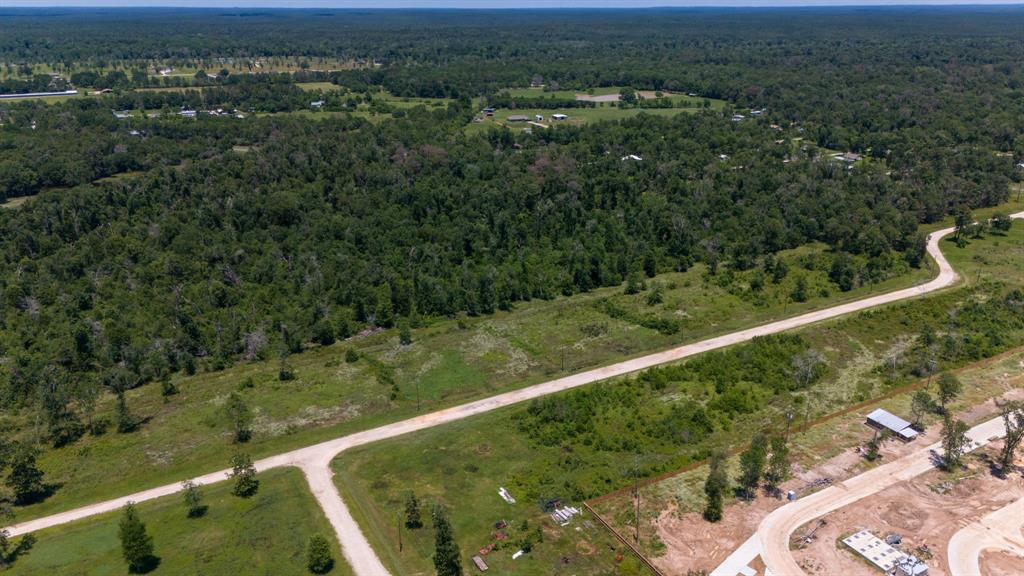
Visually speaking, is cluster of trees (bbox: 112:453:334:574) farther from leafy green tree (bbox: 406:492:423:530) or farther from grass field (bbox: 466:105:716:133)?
grass field (bbox: 466:105:716:133)

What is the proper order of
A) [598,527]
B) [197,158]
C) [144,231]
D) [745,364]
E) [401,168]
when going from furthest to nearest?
1. [197,158]
2. [401,168]
3. [144,231]
4. [745,364]
5. [598,527]

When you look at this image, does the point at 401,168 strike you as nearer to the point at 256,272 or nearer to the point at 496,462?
the point at 256,272

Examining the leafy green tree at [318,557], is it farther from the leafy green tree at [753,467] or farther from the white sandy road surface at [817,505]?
the leafy green tree at [753,467]

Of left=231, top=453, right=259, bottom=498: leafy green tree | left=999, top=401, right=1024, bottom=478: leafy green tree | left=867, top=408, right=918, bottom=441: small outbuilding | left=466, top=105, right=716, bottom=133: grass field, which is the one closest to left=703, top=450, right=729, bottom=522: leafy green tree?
left=867, top=408, right=918, bottom=441: small outbuilding

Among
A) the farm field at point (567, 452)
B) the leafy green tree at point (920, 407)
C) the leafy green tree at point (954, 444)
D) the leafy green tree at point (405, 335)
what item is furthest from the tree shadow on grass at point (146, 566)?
the leafy green tree at point (920, 407)

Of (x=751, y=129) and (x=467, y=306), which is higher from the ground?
(x=751, y=129)

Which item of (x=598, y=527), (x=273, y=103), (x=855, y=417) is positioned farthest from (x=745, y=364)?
(x=273, y=103)

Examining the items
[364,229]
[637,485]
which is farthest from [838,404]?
[364,229]

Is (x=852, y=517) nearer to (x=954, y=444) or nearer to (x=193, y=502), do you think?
(x=954, y=444)
